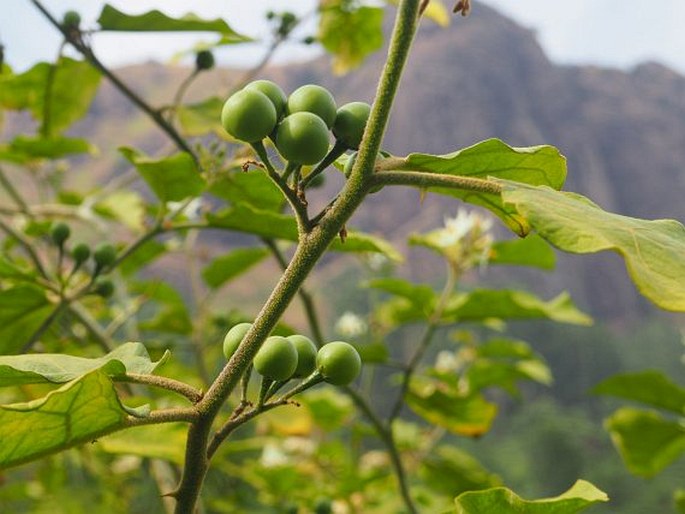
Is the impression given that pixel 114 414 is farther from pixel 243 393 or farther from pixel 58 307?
pixel 58 307

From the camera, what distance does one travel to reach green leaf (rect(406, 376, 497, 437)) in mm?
2562

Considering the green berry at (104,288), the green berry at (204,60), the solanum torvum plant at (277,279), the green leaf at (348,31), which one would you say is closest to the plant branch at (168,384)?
the solanum torvum plant at (277,279)

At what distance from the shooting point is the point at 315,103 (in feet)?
2.60

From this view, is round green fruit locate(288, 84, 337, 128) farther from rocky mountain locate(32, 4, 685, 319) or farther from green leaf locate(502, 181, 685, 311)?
rocky mountain locate(32, 4, 685, 319)

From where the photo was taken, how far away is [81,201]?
10.9 ft

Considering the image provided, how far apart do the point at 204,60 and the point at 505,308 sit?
1.20m

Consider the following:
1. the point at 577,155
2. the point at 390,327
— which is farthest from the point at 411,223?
→ the point at 390,327

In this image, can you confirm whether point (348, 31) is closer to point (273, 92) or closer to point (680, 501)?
point (680, 501)

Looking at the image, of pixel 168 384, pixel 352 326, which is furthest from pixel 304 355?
pixel 352 326

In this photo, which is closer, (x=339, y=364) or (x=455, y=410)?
(x=339, y=364)

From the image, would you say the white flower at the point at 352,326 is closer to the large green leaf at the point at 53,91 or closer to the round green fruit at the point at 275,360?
the large green leaf at the point at 53,91

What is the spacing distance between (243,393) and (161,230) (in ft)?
3.84

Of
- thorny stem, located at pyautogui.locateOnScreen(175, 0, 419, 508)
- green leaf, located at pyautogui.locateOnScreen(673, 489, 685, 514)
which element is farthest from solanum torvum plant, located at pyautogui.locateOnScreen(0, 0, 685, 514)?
green leaf, located at pyautogui.locateOnScreen(673, 489, 685, 514)

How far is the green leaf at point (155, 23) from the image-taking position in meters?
1.71
